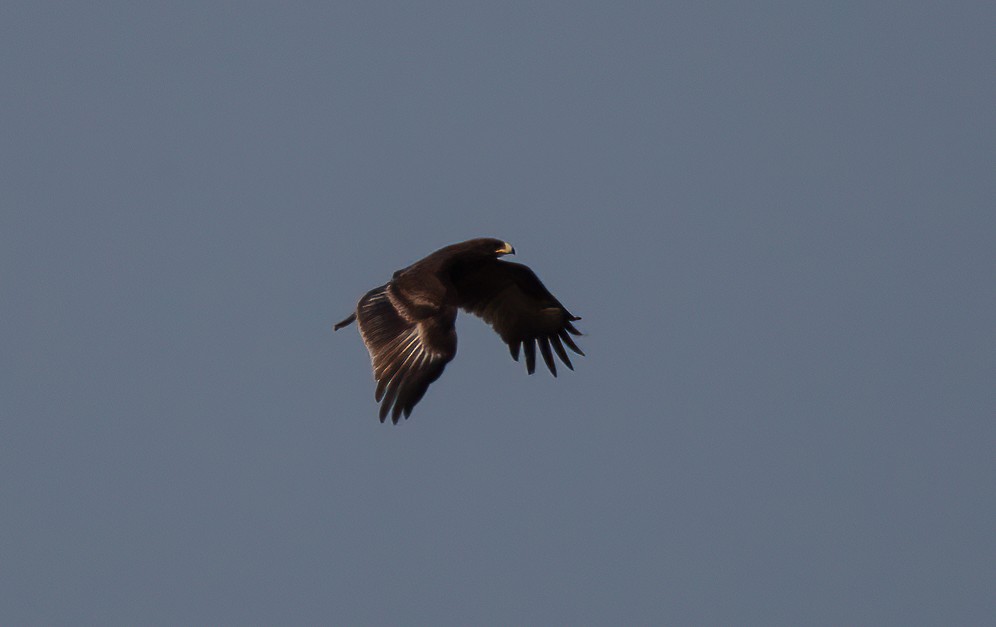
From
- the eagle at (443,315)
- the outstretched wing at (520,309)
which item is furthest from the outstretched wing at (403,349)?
the outstretched wing at (520,309)

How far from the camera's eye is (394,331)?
1856 cm

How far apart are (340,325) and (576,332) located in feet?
14.4

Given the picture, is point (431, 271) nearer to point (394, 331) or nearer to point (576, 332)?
point (394, 331)

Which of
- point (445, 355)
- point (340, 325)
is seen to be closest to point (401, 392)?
point (445, 355)

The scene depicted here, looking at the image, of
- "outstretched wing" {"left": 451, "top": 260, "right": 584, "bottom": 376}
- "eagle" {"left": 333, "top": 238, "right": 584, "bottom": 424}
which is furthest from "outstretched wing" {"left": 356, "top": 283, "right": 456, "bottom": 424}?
"outstretched wing" {"left": 451, "top": 260, "right": 584, "bottom": 376}

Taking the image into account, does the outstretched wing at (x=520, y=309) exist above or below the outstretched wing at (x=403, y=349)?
above

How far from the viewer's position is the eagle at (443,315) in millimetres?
17781

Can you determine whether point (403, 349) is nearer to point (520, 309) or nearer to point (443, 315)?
point (443, 315)

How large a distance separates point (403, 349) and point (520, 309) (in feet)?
15.7

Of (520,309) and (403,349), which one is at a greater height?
(520,309)

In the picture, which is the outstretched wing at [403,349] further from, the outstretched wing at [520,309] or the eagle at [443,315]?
the outstretched wing at [520,309]

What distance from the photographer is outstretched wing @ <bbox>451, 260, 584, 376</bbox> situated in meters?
22.3

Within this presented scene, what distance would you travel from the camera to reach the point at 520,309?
22.8 m

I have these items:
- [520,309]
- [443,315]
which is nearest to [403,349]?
[443,315]
